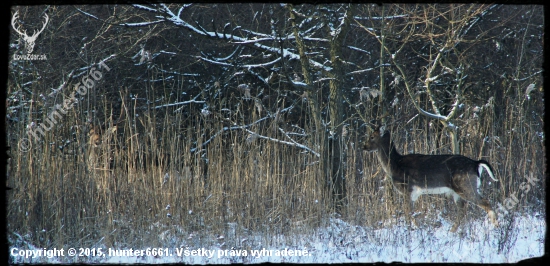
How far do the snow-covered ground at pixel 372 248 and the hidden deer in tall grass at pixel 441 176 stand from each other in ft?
2.12

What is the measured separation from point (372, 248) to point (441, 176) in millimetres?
1773

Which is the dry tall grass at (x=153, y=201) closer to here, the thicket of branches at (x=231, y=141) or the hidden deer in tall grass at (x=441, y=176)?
the thicket of branches at (x=231, y=141)

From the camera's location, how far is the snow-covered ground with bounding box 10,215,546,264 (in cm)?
477

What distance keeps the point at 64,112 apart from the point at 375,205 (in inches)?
146

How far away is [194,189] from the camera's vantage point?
5.89 meters

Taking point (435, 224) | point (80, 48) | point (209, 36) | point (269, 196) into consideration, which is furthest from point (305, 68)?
point (80, 48)

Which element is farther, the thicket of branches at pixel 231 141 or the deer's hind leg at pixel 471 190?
the deer's hind leg at pixel 471 190

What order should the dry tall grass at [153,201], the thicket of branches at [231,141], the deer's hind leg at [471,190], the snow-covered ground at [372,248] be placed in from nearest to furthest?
the snow-covered ground at [372,248]
the dry tall grass at [153,201]
the thicket of branches at [231,141]
the deer's hind leg at [471,190]

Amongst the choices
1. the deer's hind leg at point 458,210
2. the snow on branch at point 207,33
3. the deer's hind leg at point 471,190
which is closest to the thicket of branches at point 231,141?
the snow on branch at point 207,33

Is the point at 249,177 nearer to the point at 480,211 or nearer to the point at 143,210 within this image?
the point at 143,210

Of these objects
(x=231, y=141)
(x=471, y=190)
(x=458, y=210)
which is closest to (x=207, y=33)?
(x=231, y=141)

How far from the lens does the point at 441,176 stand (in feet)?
21.0

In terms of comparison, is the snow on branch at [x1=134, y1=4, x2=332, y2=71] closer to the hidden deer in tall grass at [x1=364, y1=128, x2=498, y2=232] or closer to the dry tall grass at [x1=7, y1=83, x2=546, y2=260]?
the dry tall grass at [x1=7, y1=83, x2=546, y2=260]

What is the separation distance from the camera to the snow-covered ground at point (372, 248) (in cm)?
477
